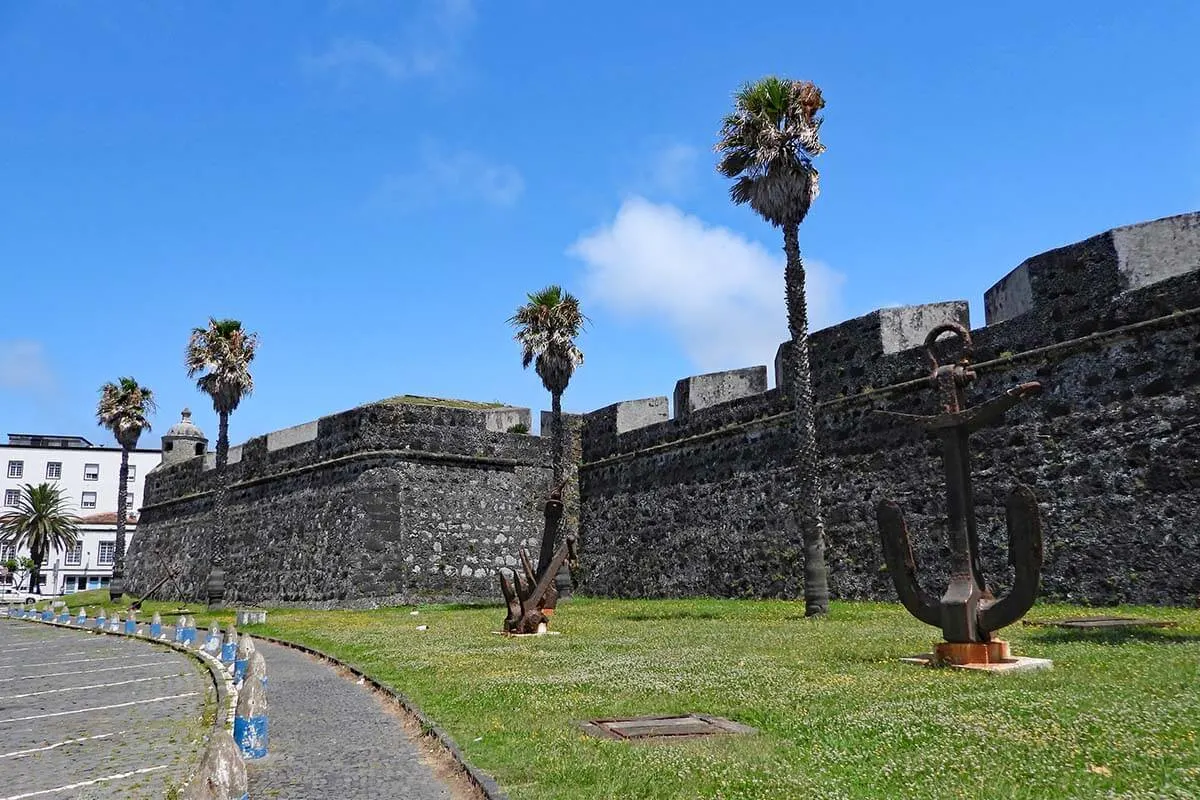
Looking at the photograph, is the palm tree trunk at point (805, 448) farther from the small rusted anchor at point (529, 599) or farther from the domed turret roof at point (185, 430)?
the domed turret roof at point (185, 430)

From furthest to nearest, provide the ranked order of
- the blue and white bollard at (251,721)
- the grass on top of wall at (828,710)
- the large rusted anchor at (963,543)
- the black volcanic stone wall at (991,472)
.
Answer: the black volcanic stone wall at (991,472)
the large rusted anchor at (963,543)
the blue and white bollard at (251,721)
the grass on top of wall at (828,710)

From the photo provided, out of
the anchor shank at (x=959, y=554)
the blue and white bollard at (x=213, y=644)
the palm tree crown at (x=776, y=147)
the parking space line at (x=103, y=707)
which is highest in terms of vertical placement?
the palm tree crown at (x=776, y=147)

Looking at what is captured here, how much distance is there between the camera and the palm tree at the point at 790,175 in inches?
590

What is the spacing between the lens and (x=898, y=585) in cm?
837

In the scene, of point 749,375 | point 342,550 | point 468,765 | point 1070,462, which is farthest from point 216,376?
point 468,765

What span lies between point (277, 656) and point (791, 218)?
34.7 ft

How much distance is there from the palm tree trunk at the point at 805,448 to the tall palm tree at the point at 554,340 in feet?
23.3

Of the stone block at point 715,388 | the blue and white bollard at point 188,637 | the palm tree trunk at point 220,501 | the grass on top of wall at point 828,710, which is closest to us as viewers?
the grass on top of wall at point 828,710

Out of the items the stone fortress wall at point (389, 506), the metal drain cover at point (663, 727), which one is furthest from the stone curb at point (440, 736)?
the stone fortress wall at point (389, 506)

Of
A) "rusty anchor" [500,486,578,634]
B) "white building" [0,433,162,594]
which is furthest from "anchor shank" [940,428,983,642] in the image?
"white building" [0,433,162,594]

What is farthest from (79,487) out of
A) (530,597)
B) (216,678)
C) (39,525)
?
(216,678)

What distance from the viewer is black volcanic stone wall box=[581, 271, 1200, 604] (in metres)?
12.1

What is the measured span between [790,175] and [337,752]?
12148 mm

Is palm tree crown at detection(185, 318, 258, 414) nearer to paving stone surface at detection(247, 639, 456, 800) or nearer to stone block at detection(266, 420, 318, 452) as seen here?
stone block at detection(266, 420, 318, 452)
